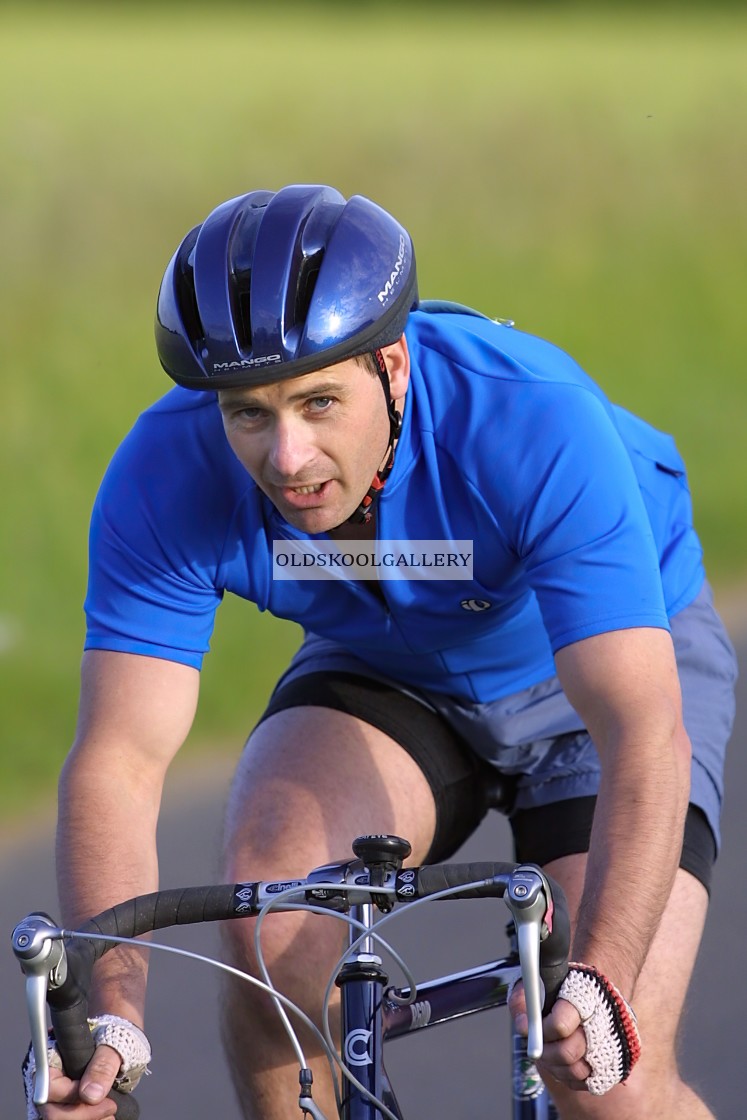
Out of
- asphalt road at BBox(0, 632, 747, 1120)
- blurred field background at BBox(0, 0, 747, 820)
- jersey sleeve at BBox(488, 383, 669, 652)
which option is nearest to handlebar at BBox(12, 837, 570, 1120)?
jersey sleeve at BBox(488, 383, 669, 652)


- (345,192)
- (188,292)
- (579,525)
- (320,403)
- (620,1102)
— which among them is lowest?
(620,1102)

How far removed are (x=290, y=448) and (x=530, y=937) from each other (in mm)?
1078

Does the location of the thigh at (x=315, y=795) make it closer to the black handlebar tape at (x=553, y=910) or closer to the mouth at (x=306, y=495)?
the mouth at (x=306, y=495)

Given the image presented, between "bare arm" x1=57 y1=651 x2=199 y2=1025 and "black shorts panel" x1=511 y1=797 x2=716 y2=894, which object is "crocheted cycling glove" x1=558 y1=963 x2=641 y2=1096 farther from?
"black shorts panel" x1=511 y1=797 x2=716 y2=894

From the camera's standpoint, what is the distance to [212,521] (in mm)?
3590

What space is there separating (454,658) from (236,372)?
1078mm

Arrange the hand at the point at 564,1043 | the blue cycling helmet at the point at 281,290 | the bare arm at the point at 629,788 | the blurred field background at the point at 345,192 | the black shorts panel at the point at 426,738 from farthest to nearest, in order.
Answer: the blurred field background at the point at 345,192 → the black shorts panel at the point at 426,738 → the blue cycling helmet at the point at 281,290 → the bare arm at the point at 629,788 → the hand at the point at 564,1043

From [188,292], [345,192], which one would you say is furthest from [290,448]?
[345,192]

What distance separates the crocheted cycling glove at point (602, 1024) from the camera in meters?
2.58

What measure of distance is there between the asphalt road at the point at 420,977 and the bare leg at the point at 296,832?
84cm

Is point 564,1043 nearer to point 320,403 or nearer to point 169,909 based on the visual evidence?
point 169,909

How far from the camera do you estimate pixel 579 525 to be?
324cm

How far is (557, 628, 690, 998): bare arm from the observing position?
115 inches

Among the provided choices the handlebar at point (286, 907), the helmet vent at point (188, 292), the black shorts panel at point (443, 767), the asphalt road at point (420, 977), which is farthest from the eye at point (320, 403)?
the asphalt road at point (420, 977)
